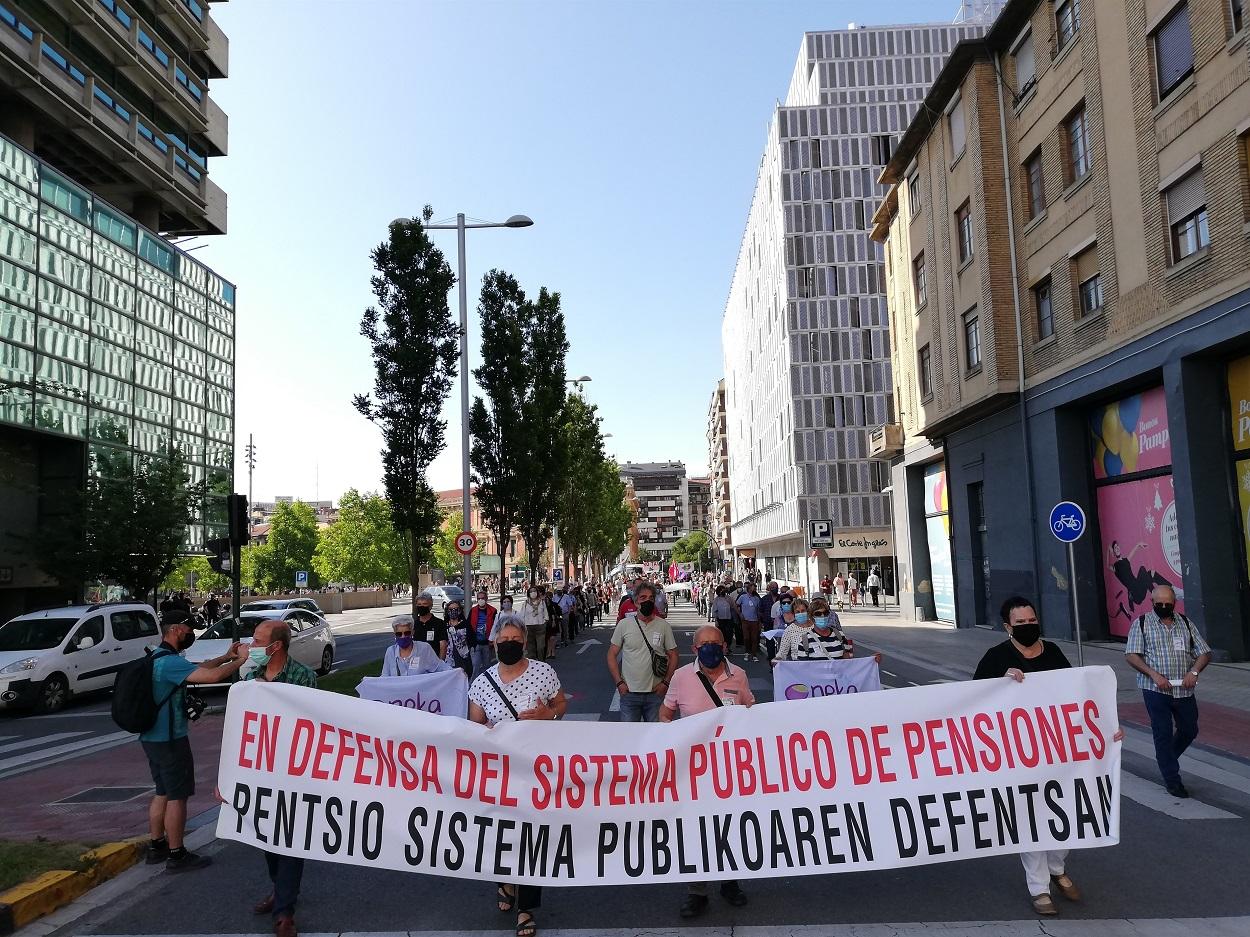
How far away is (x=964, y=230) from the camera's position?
25.1 metres

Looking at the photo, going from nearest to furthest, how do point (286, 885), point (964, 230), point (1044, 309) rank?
point (286, 885) < point (1044, 309) < point (964, 230)

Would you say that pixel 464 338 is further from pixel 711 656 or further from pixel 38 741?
pixel 711 656

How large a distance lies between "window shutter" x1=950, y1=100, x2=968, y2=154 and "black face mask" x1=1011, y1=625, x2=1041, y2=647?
21.9 metres

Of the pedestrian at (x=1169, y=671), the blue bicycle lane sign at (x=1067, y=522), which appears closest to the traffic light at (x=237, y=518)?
the pedestrian at (x=1169, y=671)

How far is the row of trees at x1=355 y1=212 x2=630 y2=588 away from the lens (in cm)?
2119

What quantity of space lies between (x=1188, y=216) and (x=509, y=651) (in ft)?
51.4

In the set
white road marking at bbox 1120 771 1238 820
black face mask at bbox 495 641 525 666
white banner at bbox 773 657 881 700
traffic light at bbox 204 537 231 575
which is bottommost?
white road marking at bbox 1120 771 1238 820

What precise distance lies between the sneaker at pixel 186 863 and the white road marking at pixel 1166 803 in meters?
7.07

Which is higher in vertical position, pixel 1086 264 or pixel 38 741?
pixel 1086 264

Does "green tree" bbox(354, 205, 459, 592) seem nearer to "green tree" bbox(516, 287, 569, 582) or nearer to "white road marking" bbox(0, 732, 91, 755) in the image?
"white road marking" bbox(0, 732, 91, 755)

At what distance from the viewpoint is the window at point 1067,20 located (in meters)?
19.5

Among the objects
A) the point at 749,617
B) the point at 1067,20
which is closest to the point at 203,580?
the point at 749,617

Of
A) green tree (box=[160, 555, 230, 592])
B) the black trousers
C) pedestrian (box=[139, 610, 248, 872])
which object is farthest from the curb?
green tree (box=[160, 555, 230, 592])

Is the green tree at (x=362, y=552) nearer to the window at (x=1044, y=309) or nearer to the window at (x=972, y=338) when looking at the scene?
the window at (x=972, y=338)
